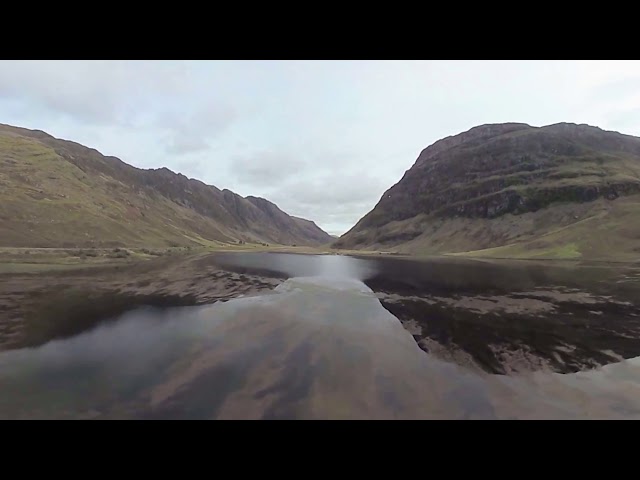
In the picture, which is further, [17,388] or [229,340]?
[229,340]

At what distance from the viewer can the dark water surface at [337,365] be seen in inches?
577

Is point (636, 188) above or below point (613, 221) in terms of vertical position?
above

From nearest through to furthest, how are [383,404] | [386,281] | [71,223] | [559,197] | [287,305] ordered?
1. [383,404]
2. [287,305]
3. [386,281]
4. [71,223]
5. [559,197]

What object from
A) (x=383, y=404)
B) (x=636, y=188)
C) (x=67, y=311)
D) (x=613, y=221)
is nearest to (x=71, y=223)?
(x=67, y=311)

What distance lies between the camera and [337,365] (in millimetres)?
19984

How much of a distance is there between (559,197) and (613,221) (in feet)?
212

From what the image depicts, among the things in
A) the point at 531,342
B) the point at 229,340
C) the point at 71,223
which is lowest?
the point at 531,342

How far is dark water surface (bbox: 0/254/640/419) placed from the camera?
14648 mm

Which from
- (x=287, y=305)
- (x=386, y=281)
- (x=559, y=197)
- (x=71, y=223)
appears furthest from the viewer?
(x=559, y=197)

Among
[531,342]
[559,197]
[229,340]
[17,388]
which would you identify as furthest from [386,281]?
[559,197]
